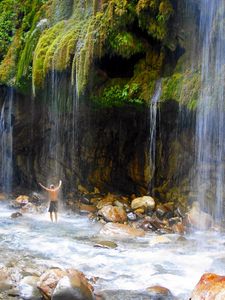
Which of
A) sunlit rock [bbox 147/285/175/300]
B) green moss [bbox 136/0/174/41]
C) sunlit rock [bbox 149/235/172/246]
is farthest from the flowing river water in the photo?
green moss [bbox 136/0/174/41]

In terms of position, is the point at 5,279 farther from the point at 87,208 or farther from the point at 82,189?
the point at 82,189

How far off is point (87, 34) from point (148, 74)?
80.8 inches

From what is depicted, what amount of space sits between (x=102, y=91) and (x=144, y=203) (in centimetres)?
356

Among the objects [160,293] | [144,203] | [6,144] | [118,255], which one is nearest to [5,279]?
[118,255]

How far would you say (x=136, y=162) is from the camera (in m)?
14.2

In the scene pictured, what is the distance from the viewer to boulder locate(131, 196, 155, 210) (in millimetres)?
12172

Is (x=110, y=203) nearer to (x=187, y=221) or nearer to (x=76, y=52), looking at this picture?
(x=187, y=221)

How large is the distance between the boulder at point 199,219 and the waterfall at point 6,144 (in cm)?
804

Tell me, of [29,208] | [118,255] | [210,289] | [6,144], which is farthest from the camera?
[6,144]

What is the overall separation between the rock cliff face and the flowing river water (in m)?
3.11

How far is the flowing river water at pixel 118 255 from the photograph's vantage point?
7469mm

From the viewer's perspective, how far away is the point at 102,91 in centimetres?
1251

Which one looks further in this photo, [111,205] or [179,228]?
[111,205]

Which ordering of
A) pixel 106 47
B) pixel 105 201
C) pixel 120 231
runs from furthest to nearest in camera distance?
pixel 105 201
pixel 106 47
pixel 120 231
